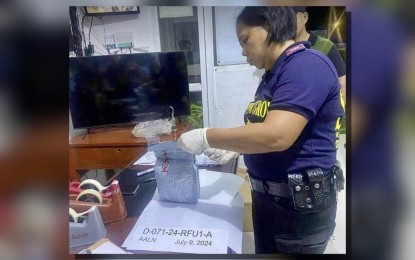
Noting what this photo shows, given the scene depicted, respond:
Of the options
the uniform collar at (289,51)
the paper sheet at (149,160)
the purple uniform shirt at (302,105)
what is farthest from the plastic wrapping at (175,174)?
the uniform collar at (289,51)

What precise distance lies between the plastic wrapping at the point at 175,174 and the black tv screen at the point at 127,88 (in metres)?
0.09

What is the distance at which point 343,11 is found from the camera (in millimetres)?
712

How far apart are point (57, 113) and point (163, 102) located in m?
0.26

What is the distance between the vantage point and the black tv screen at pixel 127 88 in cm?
74

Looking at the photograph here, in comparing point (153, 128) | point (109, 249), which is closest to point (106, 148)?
point (153, 128)

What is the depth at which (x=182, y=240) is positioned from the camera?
758mm

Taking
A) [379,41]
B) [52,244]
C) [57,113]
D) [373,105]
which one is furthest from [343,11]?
[52,244]

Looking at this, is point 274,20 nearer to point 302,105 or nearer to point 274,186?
point 302,105

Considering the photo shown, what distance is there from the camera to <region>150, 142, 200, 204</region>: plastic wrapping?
78 cm

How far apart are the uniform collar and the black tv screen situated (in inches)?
8.3

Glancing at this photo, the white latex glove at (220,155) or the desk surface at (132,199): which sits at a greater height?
the white latex glove at (220,155)

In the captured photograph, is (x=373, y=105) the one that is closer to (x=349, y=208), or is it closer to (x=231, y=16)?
(x=349, y=208)

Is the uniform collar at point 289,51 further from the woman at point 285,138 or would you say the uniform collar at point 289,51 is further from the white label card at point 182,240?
the white label card at point 182,240

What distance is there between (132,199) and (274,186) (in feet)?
1.17
